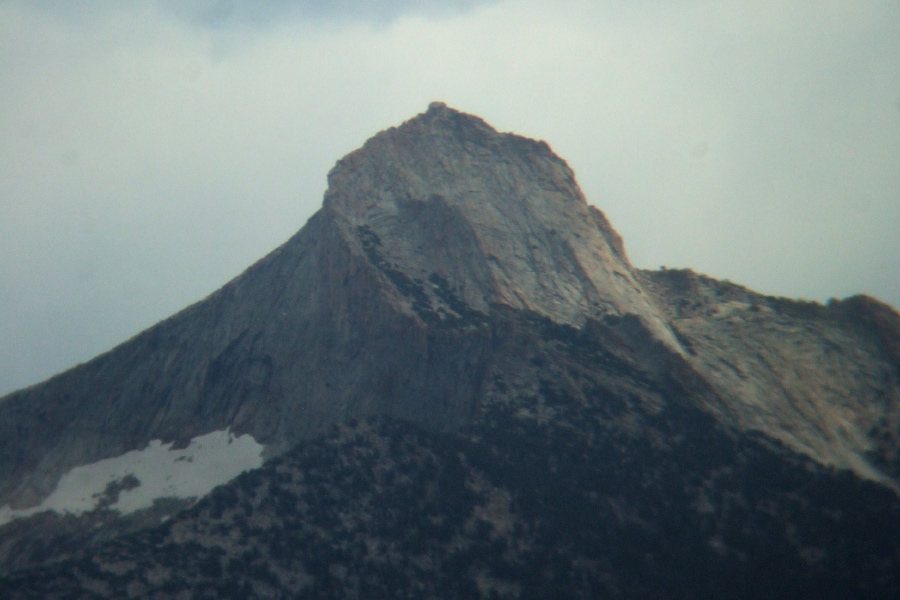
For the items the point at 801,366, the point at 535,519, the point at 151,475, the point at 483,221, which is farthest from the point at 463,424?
the point at 801,366

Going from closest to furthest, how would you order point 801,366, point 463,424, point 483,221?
point 463,424
point 801,366
point 483,221

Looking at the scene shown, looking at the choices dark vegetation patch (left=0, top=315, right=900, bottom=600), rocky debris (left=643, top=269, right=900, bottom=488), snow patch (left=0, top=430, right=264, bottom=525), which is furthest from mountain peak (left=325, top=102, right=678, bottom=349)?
snow patch (left=0, top=430, right=264, bottom=525)

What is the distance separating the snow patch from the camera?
226 feet

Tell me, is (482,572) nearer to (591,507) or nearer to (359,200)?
(591,507)

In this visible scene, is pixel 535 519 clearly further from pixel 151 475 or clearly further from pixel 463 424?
pixel 151 475

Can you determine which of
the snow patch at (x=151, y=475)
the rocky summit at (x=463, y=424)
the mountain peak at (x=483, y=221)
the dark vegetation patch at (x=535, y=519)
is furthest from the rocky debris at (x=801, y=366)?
the snow patch at (x=151, y=475)

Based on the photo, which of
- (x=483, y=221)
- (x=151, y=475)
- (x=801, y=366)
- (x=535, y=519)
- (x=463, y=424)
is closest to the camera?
(x=535, y=519)

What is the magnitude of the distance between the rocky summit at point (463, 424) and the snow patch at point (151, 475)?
28cm

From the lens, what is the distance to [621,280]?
80562 mm

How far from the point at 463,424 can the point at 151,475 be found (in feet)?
102

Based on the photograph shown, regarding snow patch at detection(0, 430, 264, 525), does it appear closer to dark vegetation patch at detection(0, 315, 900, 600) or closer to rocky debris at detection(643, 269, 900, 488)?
dark vegetation patch at detection(0, 315, 900, 600)

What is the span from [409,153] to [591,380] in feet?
124

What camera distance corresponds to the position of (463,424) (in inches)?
2547

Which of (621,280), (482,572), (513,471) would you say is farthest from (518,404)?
(621,280)
